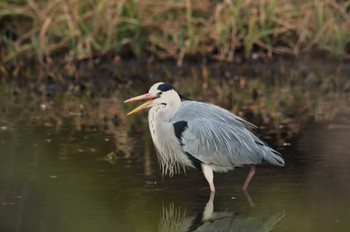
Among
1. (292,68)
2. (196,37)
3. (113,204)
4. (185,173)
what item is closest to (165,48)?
(196,37)

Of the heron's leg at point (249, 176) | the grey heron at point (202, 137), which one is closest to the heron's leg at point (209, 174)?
the grey heron at point (202, 137)

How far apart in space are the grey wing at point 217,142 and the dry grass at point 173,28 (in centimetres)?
674

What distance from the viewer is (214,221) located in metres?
7.59

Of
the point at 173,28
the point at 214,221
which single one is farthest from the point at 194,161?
the point at 173,28

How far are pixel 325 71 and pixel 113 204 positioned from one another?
786 centimetres

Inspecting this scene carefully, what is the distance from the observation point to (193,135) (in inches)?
337

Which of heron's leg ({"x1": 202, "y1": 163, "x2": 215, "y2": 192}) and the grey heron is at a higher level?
the grey heron

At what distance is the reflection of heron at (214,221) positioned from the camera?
7.38 meters

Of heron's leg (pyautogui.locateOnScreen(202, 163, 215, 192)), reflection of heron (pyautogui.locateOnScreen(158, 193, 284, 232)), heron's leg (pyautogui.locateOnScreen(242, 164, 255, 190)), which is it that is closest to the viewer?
reflection of heron (pyautogui.locateOnScreen(158, 193, 284, 232))

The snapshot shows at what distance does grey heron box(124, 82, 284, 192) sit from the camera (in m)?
8.53

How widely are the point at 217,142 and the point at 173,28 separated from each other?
7226mm

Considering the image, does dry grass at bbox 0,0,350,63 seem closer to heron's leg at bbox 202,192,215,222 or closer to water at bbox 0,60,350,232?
water at bbox 0,60,350,232

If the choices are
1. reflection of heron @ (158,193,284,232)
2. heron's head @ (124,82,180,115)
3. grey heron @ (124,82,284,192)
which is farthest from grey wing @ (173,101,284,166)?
reflection of heron @ (158,193,284,232)

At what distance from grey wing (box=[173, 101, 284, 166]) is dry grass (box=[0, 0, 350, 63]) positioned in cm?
674
